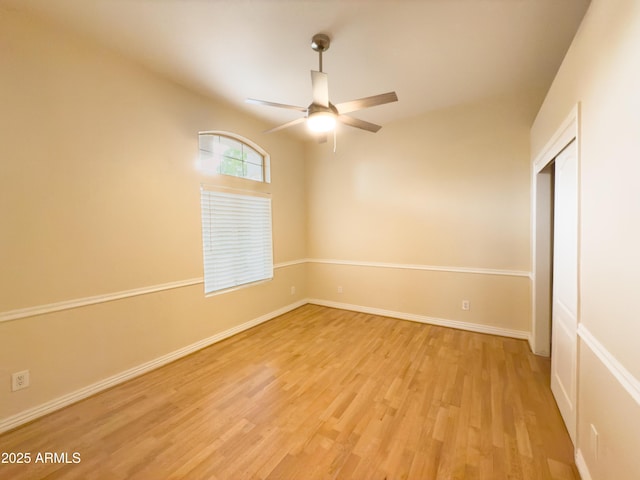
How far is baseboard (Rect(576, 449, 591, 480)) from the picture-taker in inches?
54.9

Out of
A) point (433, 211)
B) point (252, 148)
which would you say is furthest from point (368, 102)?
point (252, 148)

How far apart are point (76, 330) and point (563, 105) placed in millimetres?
4080

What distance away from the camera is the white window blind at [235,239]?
10.4 feet

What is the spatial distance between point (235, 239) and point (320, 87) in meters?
2.24

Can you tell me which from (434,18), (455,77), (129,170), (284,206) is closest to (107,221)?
(129,170)

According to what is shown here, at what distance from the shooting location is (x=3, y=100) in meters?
1.81

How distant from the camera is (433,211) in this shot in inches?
144

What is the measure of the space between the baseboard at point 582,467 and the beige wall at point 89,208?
10.8ft

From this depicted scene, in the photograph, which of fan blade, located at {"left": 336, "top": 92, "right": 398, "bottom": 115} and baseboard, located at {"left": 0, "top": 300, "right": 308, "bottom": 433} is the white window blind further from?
fan blade, located at {"left": 336, "top": 92, "right": 398, "bottom": 115}

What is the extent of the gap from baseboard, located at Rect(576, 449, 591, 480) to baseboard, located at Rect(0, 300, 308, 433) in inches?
129

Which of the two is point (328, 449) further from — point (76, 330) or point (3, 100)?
point (3, 100)

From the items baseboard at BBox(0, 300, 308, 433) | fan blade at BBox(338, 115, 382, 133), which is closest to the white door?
fan blade at BBox(338, 115, 382, 133)

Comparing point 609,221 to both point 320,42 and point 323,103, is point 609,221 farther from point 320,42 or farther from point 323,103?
point 320,42

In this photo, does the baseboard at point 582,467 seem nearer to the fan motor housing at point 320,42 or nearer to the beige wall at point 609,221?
the beige wall at point 609,221
